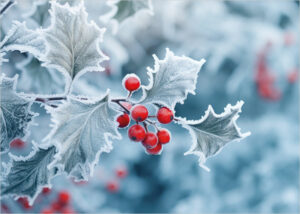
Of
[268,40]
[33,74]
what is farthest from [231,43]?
[33,74]

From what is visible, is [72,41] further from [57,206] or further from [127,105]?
[57,206]

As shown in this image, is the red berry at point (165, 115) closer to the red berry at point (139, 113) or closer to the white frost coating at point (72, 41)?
the red berry at point (139, 113)

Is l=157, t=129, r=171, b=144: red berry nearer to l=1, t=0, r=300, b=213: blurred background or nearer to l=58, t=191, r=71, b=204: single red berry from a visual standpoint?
l=58, t=191, r=71, b=204: single red berry

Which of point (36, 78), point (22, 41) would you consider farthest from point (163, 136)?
point (36, 78)

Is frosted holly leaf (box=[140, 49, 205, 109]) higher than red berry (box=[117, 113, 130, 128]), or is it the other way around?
frosted holly leaf (box=[140, 49, 205, 109])

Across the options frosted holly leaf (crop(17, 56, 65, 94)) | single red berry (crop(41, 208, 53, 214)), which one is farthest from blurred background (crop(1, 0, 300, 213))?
frosted holly leaf (crop(17, 56, 65, 94))

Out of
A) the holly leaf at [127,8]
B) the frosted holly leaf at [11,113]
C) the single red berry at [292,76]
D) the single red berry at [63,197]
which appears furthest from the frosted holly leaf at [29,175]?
the single red berry at [292,76]
